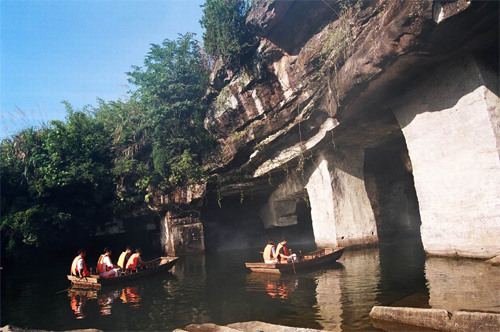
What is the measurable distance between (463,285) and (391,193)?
405 inches

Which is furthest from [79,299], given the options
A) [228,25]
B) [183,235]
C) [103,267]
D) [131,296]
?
[228,25]

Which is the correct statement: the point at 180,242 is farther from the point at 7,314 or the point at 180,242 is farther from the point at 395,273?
the point at 395,273

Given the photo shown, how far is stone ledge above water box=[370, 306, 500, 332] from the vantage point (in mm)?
4918

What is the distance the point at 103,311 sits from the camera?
9539mm

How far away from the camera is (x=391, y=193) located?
17.8m

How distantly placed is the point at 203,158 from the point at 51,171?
8966 millimetres

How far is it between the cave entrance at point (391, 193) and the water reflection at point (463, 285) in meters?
6.81

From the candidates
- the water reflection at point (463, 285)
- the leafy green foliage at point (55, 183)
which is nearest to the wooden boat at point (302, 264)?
the water reflection at point (463, 285)

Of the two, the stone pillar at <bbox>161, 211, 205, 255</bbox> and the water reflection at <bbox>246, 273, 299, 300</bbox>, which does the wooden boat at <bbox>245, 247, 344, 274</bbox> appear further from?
the stone pillar at <bbox>161, 211, 205, 255</bbox>

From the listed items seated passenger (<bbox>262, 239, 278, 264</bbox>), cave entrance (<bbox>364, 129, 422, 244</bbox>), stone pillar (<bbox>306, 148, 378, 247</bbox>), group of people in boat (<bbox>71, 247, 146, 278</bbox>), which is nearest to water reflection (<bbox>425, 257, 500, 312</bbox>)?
seated passenger (<bbox>262, 239, 278, 264</bbox>)

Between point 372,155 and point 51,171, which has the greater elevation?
point 51,171

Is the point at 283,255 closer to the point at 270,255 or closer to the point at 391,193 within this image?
the point at 270,255

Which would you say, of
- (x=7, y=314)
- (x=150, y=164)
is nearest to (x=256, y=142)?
(x=150, y=164)

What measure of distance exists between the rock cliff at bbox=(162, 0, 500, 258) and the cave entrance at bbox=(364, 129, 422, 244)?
6cm
